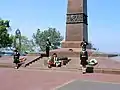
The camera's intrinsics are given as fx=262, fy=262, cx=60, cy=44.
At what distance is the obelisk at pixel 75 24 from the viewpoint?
66.4 ft

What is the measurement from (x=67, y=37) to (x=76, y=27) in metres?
1.08

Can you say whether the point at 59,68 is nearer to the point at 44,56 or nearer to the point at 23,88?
the point at 44,56

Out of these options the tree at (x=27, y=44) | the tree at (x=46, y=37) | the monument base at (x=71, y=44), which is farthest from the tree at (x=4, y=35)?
the monument base at (x=71, y=44)

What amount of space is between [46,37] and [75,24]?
4036 cm

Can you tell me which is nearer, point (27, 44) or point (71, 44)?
point (71, 44)

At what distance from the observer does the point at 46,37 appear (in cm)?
6053

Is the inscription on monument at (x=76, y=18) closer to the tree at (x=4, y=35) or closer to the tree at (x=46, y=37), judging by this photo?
the tree at (x=4, y=35)

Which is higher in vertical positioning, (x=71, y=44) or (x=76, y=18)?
(x=76, y=18)

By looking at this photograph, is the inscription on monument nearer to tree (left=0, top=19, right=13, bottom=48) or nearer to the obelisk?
the obelisk

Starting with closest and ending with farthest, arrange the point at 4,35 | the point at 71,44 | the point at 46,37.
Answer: the point at 71,44
the point at 4,35
the point at 46,37

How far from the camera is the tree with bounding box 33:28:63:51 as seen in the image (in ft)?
190

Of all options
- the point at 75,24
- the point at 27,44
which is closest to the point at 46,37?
the point at 27,44

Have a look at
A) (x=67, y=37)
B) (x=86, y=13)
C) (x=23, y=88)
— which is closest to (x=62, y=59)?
(x=67, y=37)

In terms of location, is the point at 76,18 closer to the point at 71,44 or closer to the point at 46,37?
the point at 71,44
